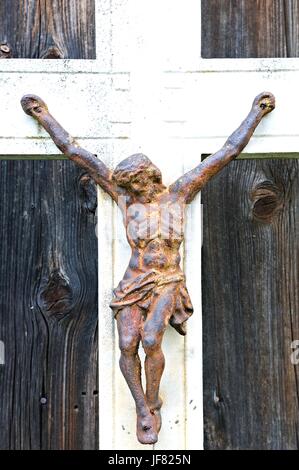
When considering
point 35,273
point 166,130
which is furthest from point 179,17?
point 35,273

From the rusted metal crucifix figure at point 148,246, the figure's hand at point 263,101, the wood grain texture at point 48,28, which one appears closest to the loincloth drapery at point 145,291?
the rusted metal crucifix figure at point 148,246

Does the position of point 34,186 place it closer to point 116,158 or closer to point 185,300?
point 116,158

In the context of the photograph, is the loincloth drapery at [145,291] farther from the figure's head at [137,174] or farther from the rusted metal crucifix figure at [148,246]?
the figure's head at [137,174]

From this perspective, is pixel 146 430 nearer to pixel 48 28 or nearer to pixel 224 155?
pixel 224 155

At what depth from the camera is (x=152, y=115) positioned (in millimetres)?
1060

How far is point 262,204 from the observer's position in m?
1.28

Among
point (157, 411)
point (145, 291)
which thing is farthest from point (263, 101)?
point (157, 411)

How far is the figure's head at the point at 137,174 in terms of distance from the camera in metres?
0.99

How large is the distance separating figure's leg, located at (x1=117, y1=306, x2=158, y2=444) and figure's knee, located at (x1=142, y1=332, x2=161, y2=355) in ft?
0.06

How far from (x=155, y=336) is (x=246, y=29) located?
547 mm

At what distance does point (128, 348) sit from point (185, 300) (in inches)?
3.9

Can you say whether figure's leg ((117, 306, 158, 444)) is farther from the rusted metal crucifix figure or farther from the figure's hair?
the figure's hair

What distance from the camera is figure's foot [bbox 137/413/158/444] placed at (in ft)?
3.17

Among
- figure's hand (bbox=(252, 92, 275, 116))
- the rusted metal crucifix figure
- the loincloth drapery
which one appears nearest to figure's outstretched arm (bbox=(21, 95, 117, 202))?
the rusted metal crucifix figure
